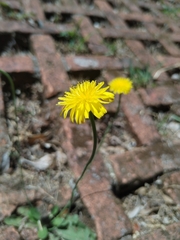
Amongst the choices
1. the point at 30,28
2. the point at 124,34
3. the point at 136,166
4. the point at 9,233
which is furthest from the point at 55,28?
the point at 9,233

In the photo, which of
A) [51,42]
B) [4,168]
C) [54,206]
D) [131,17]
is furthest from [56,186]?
[131,17]

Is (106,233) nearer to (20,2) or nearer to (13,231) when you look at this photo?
(13,231)

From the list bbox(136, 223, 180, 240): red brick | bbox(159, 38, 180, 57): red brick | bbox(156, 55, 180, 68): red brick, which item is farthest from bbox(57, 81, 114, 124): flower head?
bbox(159, 38, 180, 57): red brick

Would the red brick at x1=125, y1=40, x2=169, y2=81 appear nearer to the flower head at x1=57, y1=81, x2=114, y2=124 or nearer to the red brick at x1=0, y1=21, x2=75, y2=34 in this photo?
the red brick at x1=0, y1=21, x2=75, y2=34

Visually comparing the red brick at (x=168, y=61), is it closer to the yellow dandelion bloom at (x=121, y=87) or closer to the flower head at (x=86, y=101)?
the yellow dandelion bloom at (x=121, y=87)

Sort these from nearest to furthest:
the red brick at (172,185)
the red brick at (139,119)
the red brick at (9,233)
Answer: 1. the red brick at (9,233)
2. the red brick at (172,185)
3. the red brick at (139,119)

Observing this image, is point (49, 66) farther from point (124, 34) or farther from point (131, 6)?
point (131, 6)

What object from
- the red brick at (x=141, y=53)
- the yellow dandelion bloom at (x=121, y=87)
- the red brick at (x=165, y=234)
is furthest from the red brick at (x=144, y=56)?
the red brick at (x=165, y=234)
